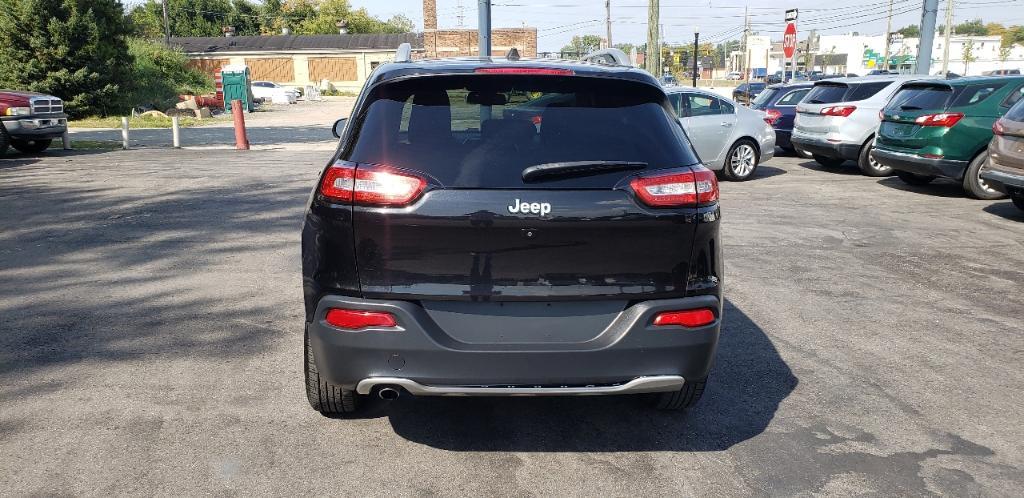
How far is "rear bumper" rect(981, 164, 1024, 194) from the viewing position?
358 inches

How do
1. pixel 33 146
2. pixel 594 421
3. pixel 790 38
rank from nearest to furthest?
pixel 594 421, pixel 33 146, pixel 790 38

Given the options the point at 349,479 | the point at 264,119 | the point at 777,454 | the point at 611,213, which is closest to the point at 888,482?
the point at 777,454

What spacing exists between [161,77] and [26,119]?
30203 millimetres

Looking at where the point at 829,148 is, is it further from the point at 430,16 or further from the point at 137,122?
the point at 430,16

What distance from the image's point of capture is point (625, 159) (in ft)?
11.1

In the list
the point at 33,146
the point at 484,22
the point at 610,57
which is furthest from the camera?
the point at 33,146

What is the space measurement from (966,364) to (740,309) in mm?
1572

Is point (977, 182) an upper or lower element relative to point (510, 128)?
lower

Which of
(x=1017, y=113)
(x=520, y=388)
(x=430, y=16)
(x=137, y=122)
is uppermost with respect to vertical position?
(x=430, y=16)

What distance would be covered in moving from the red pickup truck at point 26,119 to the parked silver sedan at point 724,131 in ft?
41.2

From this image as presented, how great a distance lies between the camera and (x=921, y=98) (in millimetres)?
11859

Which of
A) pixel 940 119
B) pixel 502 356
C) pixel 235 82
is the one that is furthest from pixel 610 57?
pixel 235 82

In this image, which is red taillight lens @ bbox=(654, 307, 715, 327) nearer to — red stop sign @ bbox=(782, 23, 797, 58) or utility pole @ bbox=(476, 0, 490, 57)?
utility pole @ bbox=(476, 0, 490, 57)

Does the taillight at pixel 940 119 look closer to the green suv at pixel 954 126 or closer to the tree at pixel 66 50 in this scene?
the green suv at pixel 954 126
